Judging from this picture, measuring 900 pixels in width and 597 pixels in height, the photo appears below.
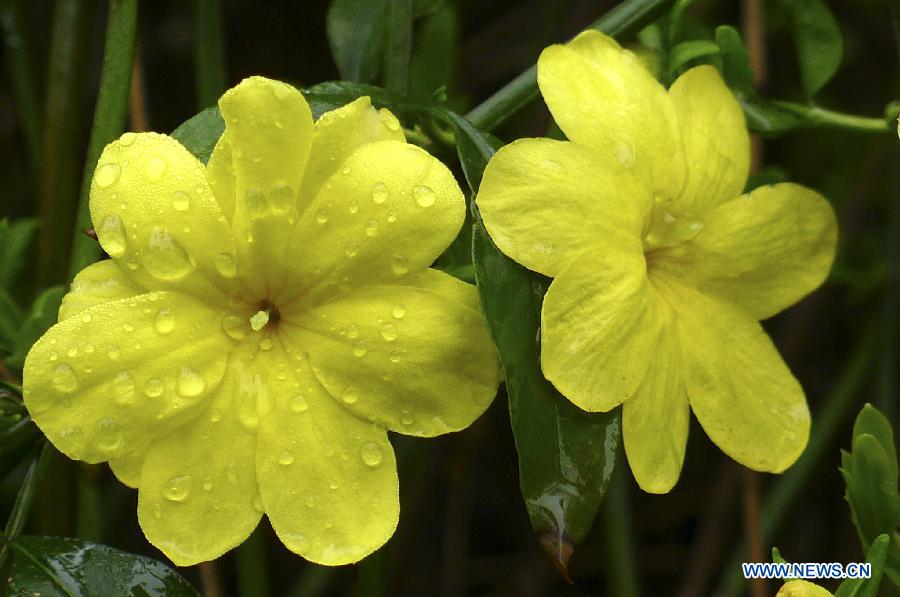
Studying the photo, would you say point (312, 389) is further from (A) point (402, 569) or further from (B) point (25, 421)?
(A) point (402, 569)

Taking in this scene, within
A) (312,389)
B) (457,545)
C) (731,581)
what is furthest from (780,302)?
(457,545)

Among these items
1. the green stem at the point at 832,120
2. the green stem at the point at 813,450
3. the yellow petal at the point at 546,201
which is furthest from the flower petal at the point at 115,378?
the green stem at the point at 813,450

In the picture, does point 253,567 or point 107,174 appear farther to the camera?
point 253,567

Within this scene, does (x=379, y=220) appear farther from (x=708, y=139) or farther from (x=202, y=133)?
(x=708, y=139)

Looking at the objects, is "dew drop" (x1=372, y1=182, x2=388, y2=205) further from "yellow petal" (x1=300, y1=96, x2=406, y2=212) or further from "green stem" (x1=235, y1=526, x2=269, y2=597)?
"green stem" (x1=235, y1=526, x2=269, y2=597)

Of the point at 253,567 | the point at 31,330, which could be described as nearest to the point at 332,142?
the point at 31,330

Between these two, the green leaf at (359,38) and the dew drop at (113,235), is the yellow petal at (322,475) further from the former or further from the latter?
the green leaf at (359,38)
